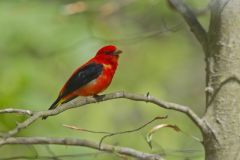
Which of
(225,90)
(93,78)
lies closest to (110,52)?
(93,78)

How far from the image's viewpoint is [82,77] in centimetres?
441

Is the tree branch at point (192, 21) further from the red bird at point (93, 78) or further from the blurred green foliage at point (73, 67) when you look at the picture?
the blurred green foliage at point (73, 67)

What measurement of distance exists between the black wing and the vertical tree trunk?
1660 mm

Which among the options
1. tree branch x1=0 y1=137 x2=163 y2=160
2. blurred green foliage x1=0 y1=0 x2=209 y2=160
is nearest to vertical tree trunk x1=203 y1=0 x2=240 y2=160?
tree branch x1=0 y1=137 x2=163 y2=160

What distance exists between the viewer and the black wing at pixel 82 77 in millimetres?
4355

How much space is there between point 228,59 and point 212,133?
0.34 m

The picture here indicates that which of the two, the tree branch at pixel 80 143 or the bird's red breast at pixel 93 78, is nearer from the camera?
the tree branch at pixel 80 143

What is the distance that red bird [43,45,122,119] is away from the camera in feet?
14.3

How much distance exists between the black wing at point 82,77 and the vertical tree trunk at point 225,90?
1.66m

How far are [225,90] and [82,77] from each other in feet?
5.77

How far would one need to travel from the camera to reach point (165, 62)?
8383 mm

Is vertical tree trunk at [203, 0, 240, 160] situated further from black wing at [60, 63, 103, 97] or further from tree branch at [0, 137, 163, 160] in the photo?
black wing at [60, 63, 103, 97]

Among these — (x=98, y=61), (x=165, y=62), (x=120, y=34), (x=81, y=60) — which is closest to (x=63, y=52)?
(x=81, y=60)

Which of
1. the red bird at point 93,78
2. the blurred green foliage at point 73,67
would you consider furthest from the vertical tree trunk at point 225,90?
the blurred green foliage at point 73,67
